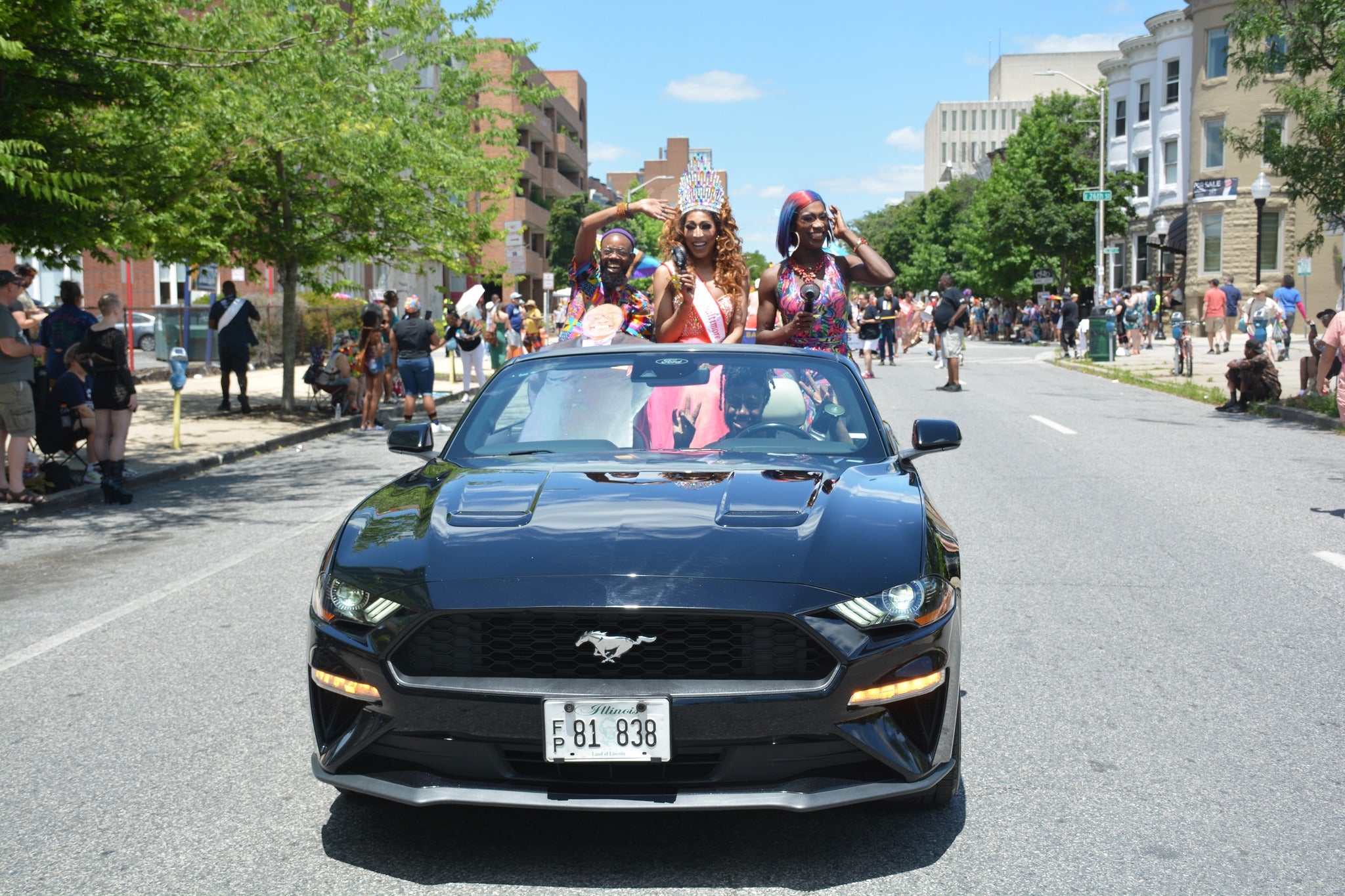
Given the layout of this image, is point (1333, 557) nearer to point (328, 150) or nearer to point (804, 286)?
point (804, 286)

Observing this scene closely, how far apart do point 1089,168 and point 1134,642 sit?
57.4 m

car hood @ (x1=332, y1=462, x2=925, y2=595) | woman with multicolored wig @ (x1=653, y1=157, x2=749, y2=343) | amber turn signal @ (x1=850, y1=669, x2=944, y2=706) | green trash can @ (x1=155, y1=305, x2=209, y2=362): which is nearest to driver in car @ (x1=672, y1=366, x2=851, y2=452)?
car hood @ (x1=332, y1=462, x2=925, y2=595)

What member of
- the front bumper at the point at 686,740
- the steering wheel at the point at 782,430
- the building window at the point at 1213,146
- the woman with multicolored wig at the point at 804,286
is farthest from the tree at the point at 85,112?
the building window at the point at 1213,146

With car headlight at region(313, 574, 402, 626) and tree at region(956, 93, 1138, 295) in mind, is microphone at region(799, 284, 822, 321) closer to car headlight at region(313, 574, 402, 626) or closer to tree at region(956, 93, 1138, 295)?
car headlight at region(313, 574, 402, 626)

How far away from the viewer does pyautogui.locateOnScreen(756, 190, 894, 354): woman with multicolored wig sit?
24.8 ft

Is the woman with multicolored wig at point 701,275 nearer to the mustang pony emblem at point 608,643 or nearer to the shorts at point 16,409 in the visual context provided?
the mustang pony emblem at point 608,643

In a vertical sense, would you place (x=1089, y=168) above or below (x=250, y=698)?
above

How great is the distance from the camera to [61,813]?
4133mm

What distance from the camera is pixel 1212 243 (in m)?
50.8

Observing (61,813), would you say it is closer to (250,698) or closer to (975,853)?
(250,698)

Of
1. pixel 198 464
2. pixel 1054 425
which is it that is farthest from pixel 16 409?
pixel 1054 425

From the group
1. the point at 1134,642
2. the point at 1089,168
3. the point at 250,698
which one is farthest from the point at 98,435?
the point at 1089,168

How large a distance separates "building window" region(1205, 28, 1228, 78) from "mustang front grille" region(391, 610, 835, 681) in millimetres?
52737

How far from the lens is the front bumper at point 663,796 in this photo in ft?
11.1
